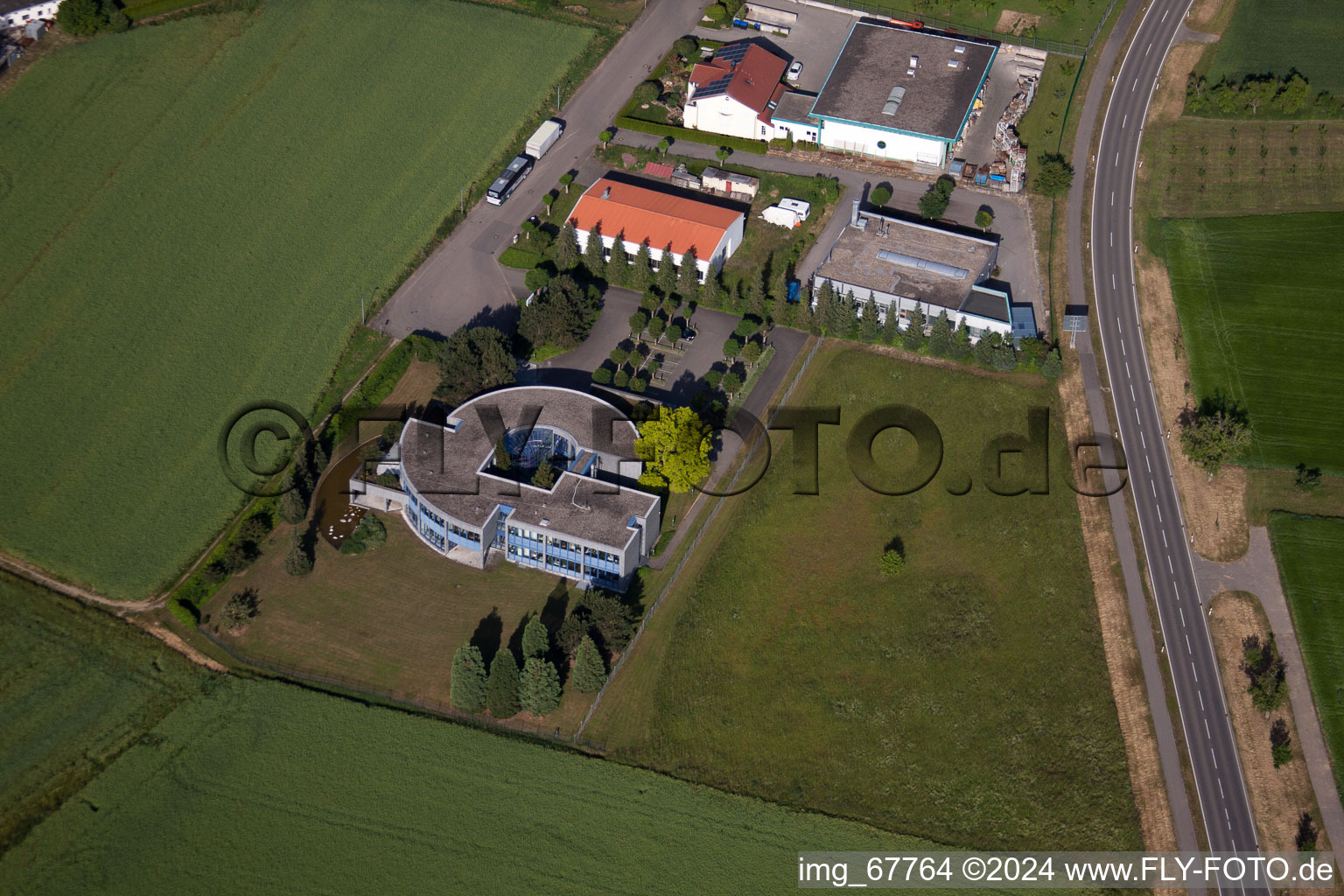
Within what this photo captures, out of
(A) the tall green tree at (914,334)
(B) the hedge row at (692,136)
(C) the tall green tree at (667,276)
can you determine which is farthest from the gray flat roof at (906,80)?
(C) the tall green tree at (667,276)

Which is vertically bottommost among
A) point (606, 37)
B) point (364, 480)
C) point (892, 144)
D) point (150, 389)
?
point (364, 480)

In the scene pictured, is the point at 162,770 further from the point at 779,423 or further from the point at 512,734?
the point at 779,423

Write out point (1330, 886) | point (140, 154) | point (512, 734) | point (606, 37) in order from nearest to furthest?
point (1330, 886) → point (512, 734) → point (140, 154) → point (606, 37)

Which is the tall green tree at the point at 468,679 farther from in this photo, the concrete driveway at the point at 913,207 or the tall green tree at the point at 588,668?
the concrete driveway at the point at 913,207

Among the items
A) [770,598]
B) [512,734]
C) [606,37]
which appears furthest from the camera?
[606,37]

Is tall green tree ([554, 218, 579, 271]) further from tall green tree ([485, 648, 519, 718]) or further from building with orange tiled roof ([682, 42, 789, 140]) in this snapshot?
tall green tree ([485, 648, 519, 718])

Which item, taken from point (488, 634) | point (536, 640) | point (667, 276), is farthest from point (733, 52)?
point (536, 640)

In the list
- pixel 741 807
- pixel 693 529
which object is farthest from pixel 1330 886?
pixel 693 529
